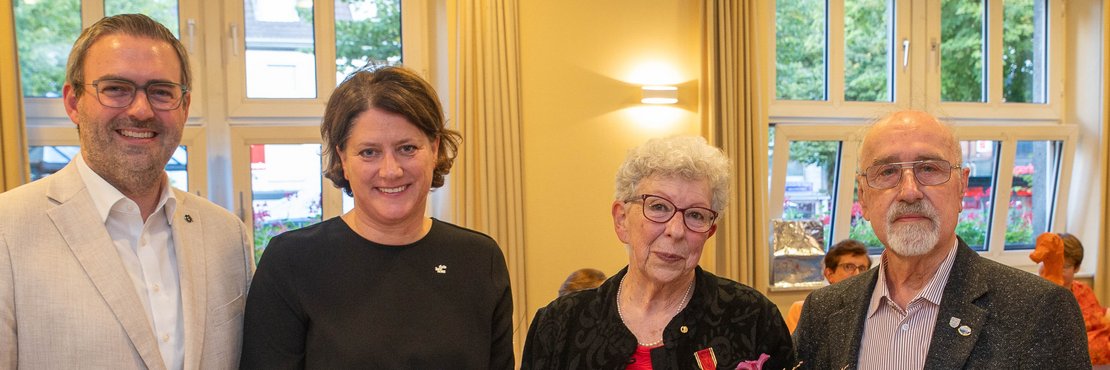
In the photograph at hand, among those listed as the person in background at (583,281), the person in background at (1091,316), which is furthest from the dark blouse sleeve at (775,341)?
the person in background at (1091,316)

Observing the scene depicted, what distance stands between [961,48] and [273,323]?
20.9 ft

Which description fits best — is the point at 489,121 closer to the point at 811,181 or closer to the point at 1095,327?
the point at 811,181

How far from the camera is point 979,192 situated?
23.3ft

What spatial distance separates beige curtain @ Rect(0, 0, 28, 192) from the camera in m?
4.45

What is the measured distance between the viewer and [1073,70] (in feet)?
23.0

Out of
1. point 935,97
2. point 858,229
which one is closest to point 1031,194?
point 935,97

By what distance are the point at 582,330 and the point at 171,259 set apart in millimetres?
1021

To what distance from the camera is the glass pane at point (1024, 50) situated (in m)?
6.99

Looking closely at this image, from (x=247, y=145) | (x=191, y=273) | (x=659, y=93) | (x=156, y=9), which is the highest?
(x=156, y=9)

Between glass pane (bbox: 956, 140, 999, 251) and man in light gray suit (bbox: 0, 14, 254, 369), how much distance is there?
6.41 m

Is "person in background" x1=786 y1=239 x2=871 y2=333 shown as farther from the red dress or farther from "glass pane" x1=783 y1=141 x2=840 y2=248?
"glass pane" x1=783 y1=141 x2=840 y2=248

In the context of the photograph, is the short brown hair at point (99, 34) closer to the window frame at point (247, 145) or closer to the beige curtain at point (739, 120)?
the window frame at point (247, 145)

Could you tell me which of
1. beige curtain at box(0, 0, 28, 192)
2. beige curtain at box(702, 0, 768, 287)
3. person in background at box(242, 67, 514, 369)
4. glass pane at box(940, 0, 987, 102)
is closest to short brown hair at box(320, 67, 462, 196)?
person in background at box(242, 67, 514, 369)

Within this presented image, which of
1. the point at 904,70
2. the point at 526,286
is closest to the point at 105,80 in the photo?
the point at 526,286
